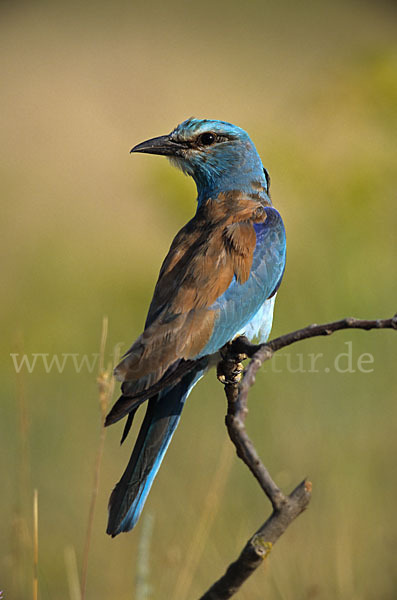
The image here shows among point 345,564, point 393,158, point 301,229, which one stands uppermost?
point 393,158

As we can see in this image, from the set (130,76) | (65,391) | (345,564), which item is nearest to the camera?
(345,564)

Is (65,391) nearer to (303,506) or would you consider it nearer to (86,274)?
(86,274)

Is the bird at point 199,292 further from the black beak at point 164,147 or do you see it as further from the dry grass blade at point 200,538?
the dry grass blade at point 200,538

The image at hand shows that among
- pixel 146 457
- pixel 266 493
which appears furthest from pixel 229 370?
pixel 266 493

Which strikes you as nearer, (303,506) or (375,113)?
(303,506)

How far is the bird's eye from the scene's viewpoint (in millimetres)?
3322

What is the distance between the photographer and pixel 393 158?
19.7 feet

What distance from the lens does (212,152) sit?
3.32 metres

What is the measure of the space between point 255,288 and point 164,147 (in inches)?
32.0

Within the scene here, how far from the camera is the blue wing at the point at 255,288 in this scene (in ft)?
8.58

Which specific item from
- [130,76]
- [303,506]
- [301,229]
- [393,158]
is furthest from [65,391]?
[130,76]

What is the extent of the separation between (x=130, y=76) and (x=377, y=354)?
A: 637 centimetres

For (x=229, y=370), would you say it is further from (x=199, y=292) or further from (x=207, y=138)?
(x=207, y=138)

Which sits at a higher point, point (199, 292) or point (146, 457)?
point (199, 292)
